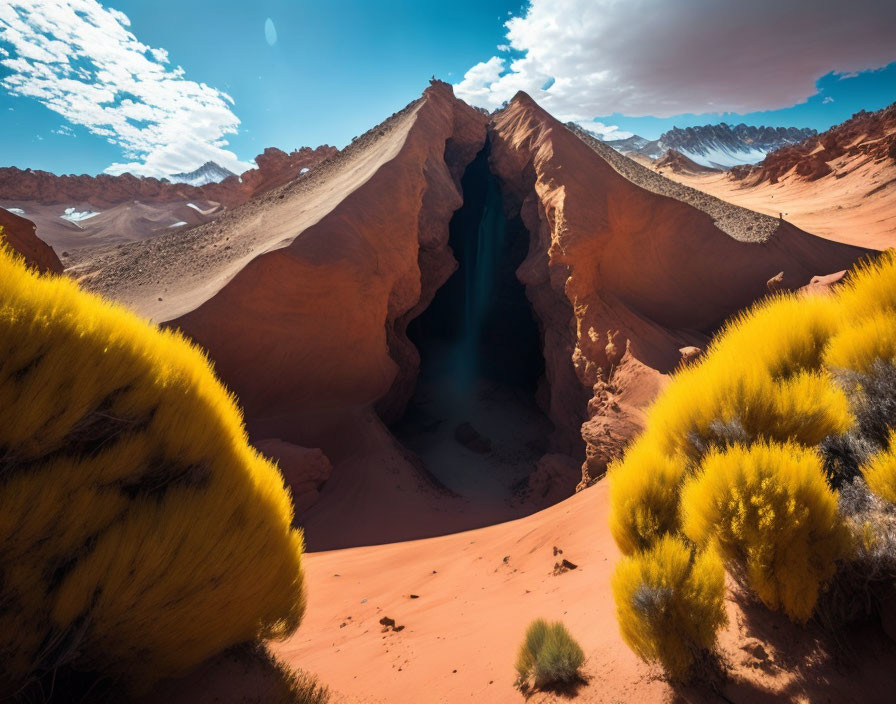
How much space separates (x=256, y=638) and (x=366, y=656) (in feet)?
4.16

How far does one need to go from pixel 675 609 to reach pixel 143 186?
201 ft

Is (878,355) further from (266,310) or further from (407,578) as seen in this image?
(266,310)

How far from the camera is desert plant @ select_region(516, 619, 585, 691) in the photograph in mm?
1910

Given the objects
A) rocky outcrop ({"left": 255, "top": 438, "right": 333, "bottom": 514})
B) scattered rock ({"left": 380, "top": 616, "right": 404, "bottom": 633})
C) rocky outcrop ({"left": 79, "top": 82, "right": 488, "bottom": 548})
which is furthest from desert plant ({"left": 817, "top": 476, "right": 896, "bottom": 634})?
rocky outcrop ({"left": 255, "top": 438, "right": 333, "bottom": 514})

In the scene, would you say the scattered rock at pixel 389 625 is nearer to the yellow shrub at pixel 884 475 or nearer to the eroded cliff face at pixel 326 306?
the yellow shrub at pixel 884 475

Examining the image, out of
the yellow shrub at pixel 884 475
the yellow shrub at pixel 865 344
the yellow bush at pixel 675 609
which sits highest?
the yellow shrub at pixel 865 344

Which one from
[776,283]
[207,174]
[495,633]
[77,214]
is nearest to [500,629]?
[495,633]

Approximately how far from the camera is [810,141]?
103 ft

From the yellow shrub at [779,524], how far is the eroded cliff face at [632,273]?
5.40 meters

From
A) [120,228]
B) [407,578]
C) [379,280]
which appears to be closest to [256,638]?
[407,578]

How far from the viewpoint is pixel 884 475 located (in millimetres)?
1517

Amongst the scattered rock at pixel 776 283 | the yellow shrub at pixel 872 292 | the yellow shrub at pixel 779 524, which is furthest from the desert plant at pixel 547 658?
the scattered rock at pixel 776 283

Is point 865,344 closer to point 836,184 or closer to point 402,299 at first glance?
point 402,299

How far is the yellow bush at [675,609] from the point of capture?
1.54m
